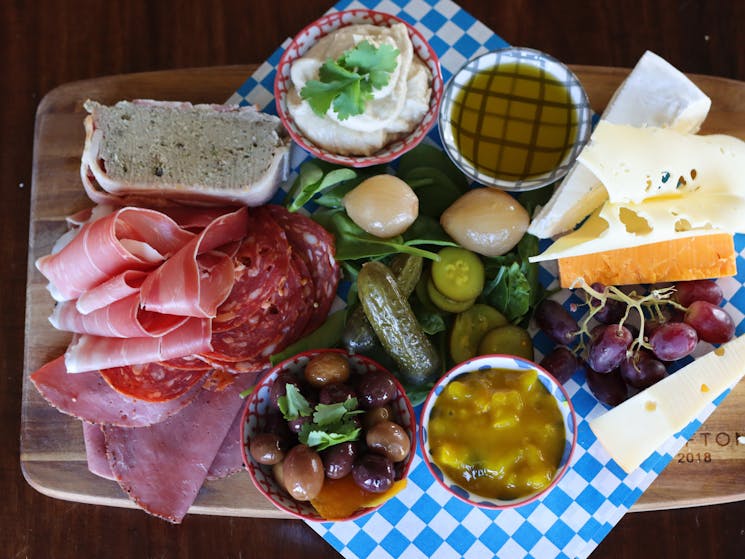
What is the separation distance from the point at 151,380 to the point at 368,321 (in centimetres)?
53

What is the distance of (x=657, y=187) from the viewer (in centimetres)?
144

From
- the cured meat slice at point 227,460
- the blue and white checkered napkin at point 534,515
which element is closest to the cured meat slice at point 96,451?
the cured meat slice at point 227,460

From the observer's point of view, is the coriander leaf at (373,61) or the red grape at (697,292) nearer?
the coriander leaf at (373,61)

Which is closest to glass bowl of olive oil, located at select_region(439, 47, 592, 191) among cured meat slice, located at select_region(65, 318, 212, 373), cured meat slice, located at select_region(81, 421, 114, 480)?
cured meat slice, located at select_region(65, 318, 212, 373)

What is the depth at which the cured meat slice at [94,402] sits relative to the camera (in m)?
1.62

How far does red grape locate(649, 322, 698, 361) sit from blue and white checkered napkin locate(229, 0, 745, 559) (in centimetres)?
19

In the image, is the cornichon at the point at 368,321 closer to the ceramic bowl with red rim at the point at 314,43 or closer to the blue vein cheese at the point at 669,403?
the ceramic bowl with red rim at the point at 314,43

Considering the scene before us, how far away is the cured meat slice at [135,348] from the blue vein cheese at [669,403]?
0.89m

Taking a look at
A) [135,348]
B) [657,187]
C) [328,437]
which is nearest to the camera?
[328,437]

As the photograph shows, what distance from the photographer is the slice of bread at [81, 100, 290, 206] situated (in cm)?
158

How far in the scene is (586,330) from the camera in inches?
60.2

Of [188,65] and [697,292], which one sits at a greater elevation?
[188,65]

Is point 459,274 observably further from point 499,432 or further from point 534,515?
point 534,515

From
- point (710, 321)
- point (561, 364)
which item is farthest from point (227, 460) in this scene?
point (710, 321)
